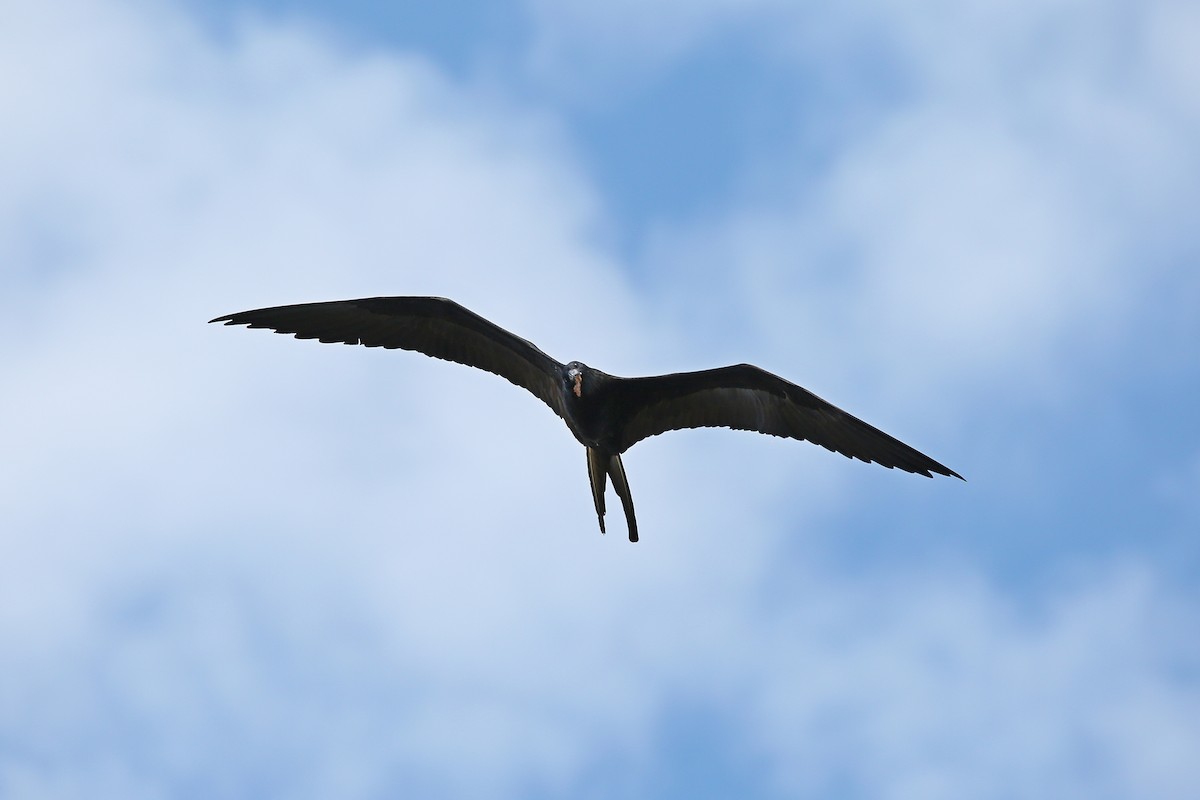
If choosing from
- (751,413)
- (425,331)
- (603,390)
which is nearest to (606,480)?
(603,390)

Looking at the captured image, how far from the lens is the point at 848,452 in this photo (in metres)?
13.3

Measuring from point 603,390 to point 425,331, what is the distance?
205 centimetres

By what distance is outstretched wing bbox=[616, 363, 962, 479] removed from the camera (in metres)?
13.1

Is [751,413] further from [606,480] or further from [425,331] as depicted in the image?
[425,331]

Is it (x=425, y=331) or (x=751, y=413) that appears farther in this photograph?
(x=425, y=331)

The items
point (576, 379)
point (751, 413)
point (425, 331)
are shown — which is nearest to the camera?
point (576, 379)

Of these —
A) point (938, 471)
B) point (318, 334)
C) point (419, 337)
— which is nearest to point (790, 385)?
point (938, 471)

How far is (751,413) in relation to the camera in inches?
533

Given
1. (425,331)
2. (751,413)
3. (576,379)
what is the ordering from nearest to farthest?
(576,379), (751,413), (425,331)

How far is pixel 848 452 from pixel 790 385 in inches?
34.8

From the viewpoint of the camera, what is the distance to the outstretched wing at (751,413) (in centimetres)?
1314

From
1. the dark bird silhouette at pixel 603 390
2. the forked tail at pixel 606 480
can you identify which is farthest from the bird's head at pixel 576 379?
the forked tail at pixel 606 480

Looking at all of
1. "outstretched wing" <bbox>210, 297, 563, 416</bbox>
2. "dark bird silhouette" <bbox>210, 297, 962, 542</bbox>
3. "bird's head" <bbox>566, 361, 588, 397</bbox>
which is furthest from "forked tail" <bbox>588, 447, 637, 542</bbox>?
"bird's head" <bbox>566, 361, 588, 397</bbox>

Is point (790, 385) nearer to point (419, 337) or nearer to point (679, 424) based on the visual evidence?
point (679, 424)
